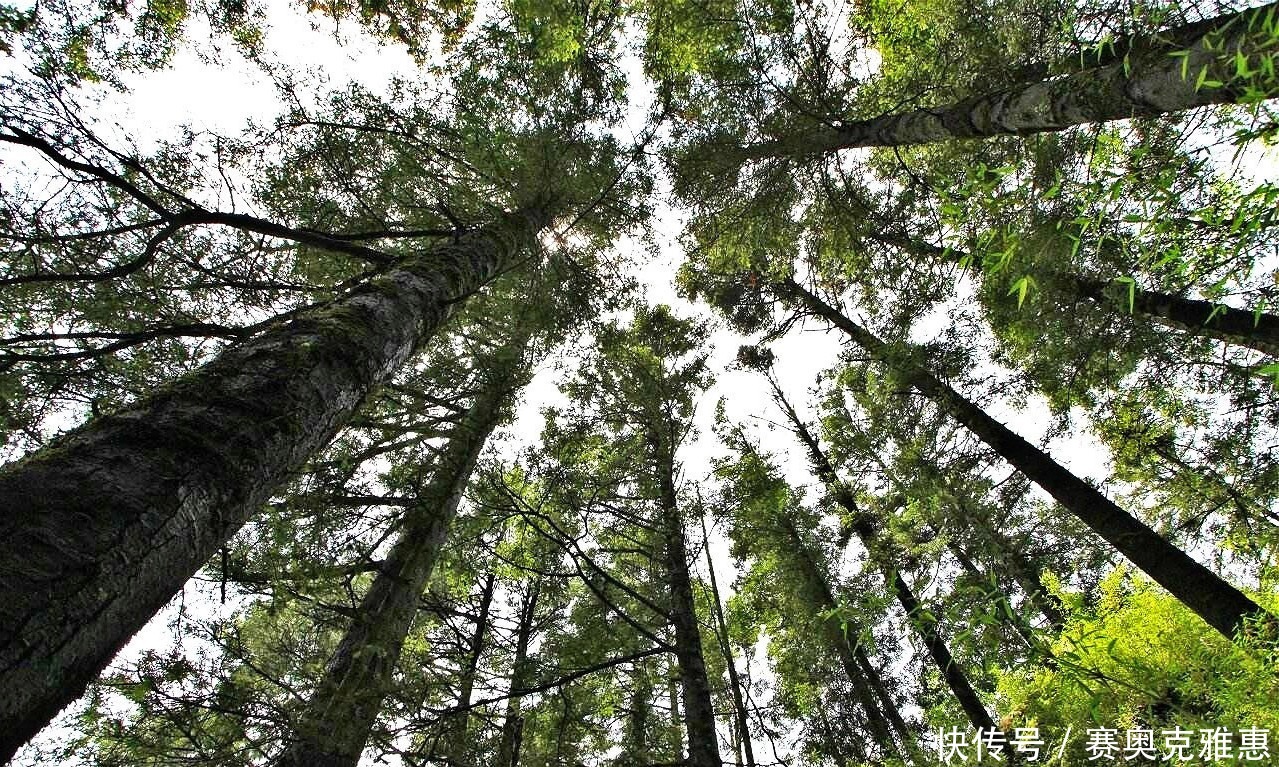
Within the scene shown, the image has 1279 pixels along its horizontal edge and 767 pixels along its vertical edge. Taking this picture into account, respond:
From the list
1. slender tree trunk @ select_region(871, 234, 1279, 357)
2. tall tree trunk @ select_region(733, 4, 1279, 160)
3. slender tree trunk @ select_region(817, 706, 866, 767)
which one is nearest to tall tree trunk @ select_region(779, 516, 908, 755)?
slender tree trunk @ select_region(817, 706, 866, 767)

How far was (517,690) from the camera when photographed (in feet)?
15.6

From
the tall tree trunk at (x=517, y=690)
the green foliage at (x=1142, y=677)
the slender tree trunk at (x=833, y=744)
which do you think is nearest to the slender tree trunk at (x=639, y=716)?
the tall tree trunk at (x=517, y=690)

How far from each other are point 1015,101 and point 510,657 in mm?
11262

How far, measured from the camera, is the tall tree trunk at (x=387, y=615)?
374cm

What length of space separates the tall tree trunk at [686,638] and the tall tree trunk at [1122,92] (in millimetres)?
4552

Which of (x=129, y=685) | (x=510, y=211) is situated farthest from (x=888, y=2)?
(x=129, y=685)

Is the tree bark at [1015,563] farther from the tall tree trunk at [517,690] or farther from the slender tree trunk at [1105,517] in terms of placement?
the tall tree trunk at [517,690]

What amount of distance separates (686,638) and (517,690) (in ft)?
6.29

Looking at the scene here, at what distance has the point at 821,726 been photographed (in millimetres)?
11547

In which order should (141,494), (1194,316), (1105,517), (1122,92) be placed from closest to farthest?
(141,494) → (1122,92) → (1105,517) → (1194,316)

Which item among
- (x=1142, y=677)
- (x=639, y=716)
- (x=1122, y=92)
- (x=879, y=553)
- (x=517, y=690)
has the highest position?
(x=879, y=553)

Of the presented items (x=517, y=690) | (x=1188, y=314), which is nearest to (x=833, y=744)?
(x=517, y=690)

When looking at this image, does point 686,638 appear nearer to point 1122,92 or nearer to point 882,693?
point 1122,92

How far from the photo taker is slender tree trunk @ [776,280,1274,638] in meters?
4.73
